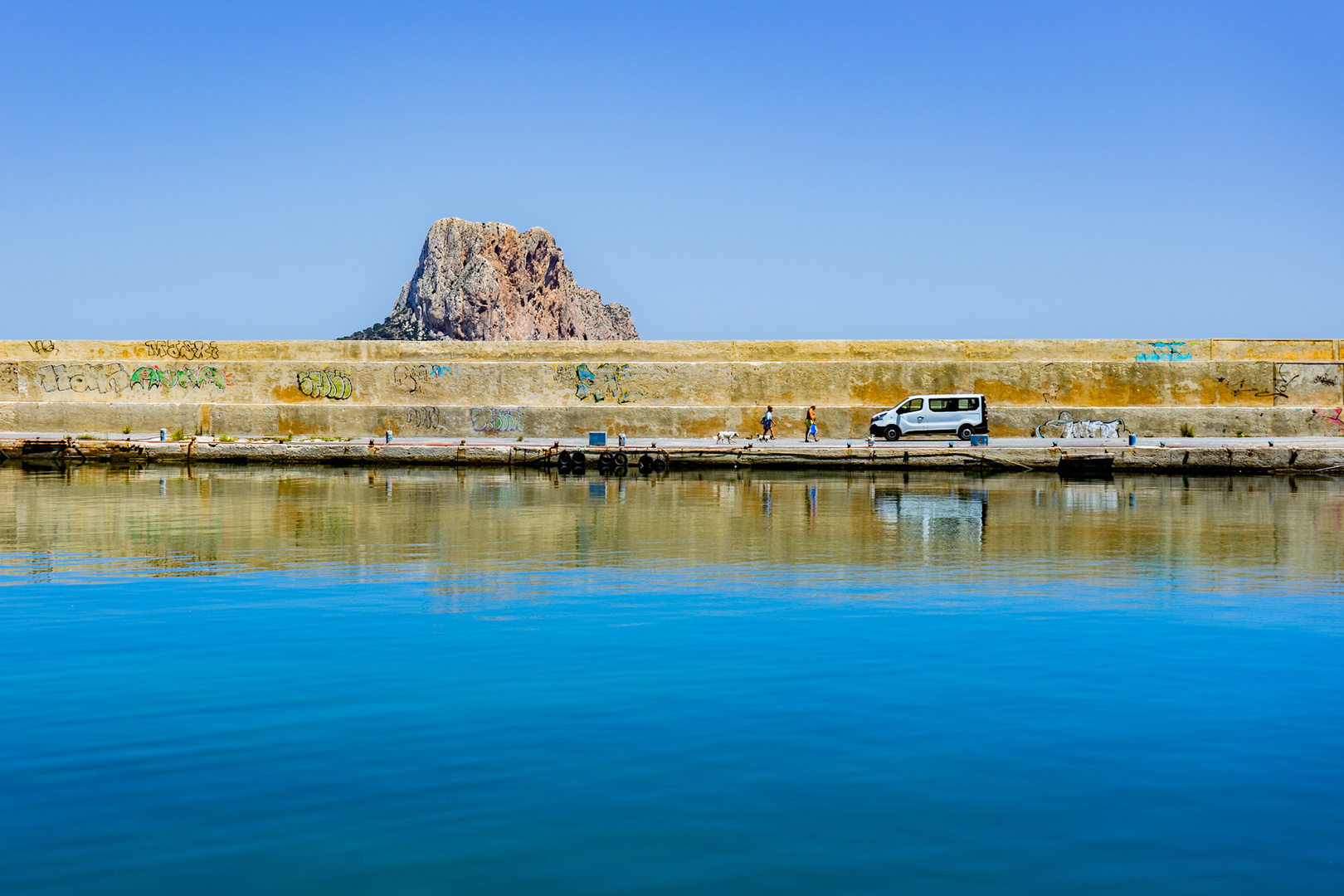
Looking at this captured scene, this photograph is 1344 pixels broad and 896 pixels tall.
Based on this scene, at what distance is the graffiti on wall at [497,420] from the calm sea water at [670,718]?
2157 centimetres

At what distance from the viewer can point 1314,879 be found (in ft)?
16.4

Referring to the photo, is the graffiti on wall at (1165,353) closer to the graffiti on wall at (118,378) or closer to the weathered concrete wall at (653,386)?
the weathered concrete wall at (653,386)

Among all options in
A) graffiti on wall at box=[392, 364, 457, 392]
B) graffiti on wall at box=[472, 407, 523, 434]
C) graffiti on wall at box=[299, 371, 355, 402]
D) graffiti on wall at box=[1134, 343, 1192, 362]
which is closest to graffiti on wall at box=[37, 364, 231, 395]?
graffiti on wall at box=[299, 371, 355, 402]

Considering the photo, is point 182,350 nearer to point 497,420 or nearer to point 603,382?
point 497,420

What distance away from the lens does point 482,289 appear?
146 meters

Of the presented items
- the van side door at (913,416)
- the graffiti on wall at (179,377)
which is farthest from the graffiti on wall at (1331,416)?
the graffiti on wall at (179,377)

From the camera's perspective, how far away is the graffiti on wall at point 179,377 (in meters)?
38.8

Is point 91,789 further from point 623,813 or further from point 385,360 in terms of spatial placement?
point 385,360

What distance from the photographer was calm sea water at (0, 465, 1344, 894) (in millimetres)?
5184

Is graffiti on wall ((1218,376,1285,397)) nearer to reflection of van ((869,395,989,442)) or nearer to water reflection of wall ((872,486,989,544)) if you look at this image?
reflection of van ((869,395,989,442))

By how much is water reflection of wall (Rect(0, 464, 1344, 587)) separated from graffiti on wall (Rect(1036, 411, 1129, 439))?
232 inches

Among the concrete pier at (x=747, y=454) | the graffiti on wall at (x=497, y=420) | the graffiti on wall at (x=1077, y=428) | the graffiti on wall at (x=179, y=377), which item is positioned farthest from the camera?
the graffiti on wall at (x=179, y=377)

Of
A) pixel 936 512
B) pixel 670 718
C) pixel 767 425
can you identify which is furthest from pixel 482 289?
pixel 670 718

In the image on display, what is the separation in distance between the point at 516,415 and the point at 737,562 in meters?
23.7
